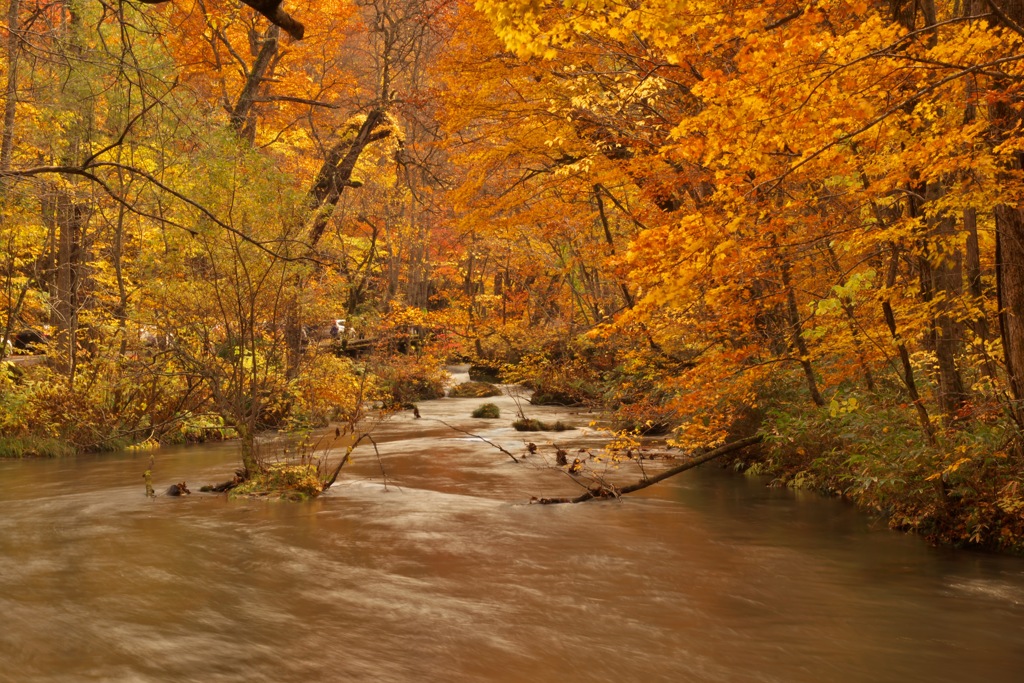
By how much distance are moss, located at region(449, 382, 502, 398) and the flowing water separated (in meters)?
17.4

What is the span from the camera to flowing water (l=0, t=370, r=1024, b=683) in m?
6.16

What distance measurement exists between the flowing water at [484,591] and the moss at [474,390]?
17380 millimetres

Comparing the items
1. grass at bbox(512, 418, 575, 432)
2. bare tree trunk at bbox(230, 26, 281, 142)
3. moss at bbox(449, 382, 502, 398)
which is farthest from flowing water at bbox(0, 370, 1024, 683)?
moss at bbox(449, 382, 502, 398)

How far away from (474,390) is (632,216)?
16.2 meters

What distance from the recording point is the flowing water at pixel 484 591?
6.16 metres

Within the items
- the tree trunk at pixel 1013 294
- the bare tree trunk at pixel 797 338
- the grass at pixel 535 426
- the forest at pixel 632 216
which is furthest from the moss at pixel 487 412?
the tree trunk at pixel 1013 294

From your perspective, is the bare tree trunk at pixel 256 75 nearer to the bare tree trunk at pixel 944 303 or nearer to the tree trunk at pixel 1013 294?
the bare tree trunk at pixel 944 303

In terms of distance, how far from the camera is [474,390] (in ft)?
99.7

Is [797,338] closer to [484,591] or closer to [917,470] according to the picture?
[917,470]

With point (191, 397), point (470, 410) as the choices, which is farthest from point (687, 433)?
point (470, 410)

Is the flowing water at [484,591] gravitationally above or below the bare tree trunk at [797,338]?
below

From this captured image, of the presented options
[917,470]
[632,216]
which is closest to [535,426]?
[632,216]

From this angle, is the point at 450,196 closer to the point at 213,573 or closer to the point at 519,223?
the point at 519,223

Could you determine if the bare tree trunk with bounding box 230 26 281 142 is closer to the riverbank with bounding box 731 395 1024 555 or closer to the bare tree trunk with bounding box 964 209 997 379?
the riverbank with bounding box 731 395 1024 555
